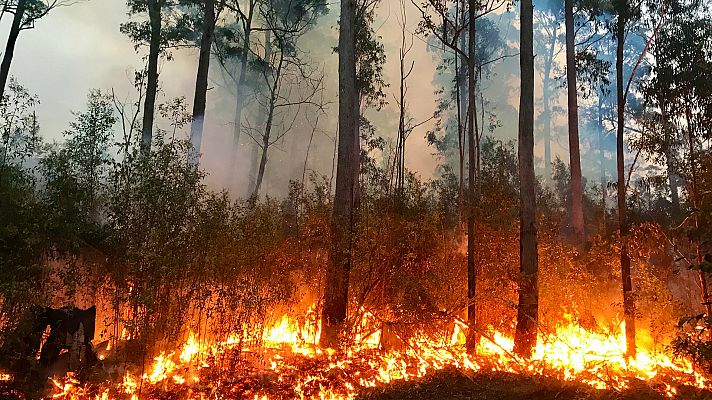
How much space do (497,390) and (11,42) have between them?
10022 millimetres

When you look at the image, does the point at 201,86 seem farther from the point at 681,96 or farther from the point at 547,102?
the point at 547,102

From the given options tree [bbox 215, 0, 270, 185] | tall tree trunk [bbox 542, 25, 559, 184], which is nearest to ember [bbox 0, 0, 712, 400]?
tree [bbox 215, 0, 270, 185]

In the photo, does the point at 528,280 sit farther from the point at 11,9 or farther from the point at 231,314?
the point at 11,9

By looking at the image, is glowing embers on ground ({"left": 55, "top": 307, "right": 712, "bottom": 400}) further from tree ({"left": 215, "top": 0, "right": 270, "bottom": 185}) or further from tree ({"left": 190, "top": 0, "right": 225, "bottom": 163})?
tree ({"left": 215, "top": 0, "right": 270, "bottom": 185})

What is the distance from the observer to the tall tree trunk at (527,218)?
6602 millimetres

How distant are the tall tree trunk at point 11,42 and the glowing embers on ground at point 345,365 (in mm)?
5724

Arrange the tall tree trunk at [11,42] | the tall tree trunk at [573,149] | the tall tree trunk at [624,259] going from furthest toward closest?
1. the tall tree trunk at [573,149]
2. the tall tree trunk at [11,42]
3. the tall tree trunk at [624,259]

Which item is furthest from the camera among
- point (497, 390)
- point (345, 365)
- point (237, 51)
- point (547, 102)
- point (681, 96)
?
point (547, 102)

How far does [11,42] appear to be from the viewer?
28.1ft

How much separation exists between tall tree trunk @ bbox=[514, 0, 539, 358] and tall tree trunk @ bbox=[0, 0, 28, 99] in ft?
27.5

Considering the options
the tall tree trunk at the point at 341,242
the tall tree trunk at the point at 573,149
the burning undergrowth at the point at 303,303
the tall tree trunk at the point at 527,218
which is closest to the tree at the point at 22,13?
the burning undergrowth at the point at 303,303

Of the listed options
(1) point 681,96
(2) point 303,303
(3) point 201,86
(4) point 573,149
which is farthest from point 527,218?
(3) point 201,86

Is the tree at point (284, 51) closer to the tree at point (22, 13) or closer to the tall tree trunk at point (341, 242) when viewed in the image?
the tall tree trunk at point (341, 242)

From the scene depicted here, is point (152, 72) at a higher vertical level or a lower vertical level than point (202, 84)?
higher
